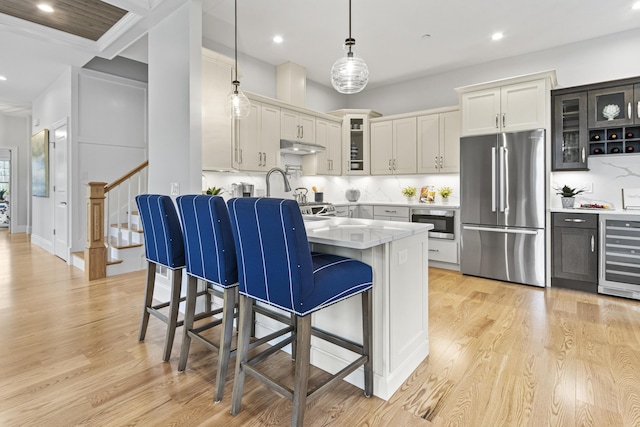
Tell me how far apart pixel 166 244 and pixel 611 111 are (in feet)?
16.1

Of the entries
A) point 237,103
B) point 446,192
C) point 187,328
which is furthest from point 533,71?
point 187,328

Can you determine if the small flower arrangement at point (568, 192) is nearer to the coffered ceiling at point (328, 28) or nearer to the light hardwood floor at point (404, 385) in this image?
the light hardwood floor at point (404, 385)

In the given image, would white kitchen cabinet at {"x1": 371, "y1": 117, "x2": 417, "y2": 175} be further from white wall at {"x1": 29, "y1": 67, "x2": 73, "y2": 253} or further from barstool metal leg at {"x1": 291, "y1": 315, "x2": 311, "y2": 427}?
white wall at {"x1": 29, "y1": 67, "x2": 73, "y2": 253}

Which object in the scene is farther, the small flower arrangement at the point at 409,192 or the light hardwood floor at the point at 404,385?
the small flower arrangement at the point at 409,192

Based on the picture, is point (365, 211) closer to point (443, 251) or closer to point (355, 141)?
point (355, 141)

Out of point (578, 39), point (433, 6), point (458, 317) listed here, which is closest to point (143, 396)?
point (458, 317)

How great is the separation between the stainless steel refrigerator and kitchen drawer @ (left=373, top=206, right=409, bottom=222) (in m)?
0.86

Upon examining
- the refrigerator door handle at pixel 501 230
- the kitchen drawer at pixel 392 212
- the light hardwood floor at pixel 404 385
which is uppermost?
the kitchen drawer at pixel 392 212

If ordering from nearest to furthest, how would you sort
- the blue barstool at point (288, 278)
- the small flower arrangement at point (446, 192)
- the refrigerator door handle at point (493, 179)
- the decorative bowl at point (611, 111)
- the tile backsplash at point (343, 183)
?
the blue barstool at point (288, 278), the decorative bowl at point (611, 111), the refrigerator door handle at point (493, 179), the tile backsplash at point (343, 183), the small flower arrangement at point (446, 192)

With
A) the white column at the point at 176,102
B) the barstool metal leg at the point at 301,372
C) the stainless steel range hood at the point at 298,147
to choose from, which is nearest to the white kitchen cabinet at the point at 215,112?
the white column at the point at 176,102

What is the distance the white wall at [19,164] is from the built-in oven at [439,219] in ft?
29.5

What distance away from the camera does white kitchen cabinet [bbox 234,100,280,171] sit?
168 inches

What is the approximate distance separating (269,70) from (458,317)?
4.33 m

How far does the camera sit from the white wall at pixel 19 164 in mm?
8109
